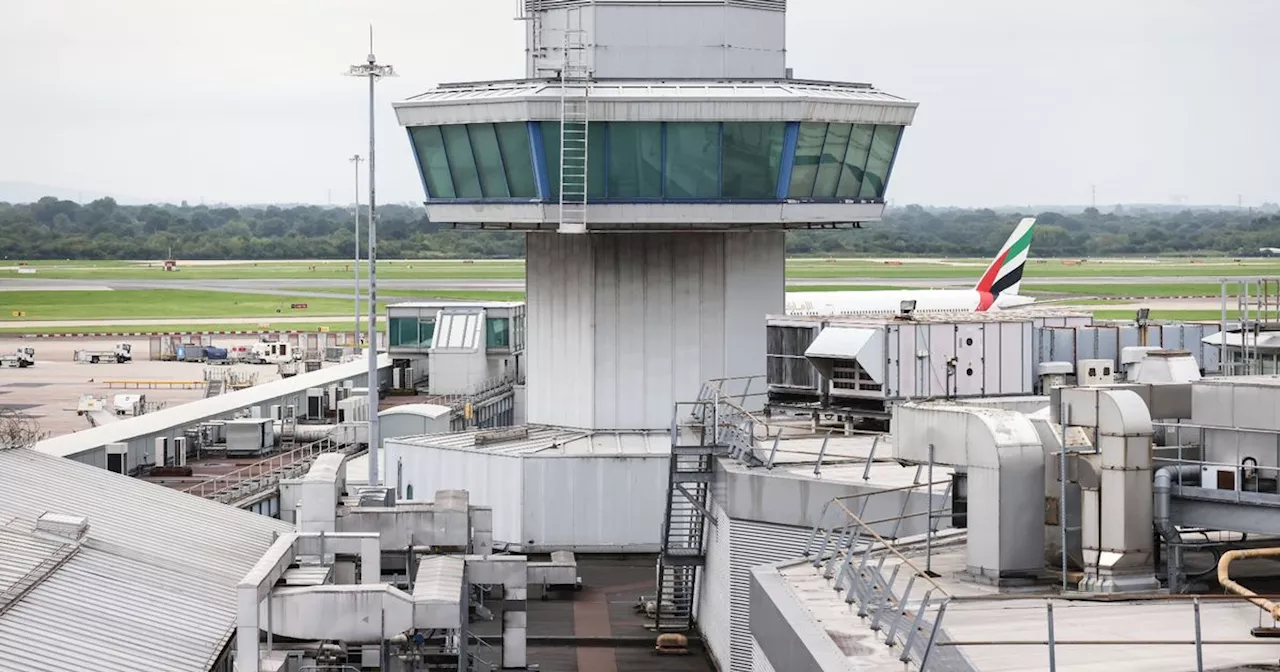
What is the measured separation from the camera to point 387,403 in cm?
7869

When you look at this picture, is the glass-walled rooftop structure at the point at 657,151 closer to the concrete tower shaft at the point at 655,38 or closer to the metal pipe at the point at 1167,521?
the concrete tower shaft at the point at 655,38

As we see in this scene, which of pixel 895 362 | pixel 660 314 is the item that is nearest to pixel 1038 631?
pixel 895 362

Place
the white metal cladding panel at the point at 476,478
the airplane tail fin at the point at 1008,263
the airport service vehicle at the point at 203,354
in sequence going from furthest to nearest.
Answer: the airport service vehicle at the point at 203,354
the airplane tail fin at the point at 1008,263
the white metal cladding panel at the point at 476,478

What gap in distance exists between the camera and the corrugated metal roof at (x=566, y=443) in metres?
54.7

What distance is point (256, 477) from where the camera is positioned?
192ft

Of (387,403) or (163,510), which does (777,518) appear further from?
(387,403)

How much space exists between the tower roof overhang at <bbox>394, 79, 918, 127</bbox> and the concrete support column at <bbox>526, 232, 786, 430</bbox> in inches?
207

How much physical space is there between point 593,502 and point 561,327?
661 centimetres

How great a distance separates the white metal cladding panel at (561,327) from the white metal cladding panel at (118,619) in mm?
20626

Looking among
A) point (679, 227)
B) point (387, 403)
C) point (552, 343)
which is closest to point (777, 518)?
point (679, 227)

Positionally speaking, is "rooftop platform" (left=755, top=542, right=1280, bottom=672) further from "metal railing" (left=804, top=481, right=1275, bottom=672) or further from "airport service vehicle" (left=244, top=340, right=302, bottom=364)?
"airport service vehicle" (left=244, top=340, right=302, bottom=364)

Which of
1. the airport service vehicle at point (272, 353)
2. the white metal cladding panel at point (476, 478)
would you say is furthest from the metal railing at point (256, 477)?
the airport service vehicle at point (272, 353)

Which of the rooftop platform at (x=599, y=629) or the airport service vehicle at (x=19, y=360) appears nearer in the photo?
the rooftop platform at (x=599, y=629)

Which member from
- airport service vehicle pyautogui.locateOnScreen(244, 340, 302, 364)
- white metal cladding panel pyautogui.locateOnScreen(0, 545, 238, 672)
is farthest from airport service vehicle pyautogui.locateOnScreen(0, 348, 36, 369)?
white metal cladding panel pyautogui.locateOnScreen(0, 545, 238, 672)
